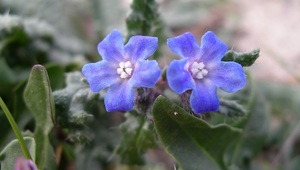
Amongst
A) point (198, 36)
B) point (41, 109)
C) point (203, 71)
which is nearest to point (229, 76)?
point (203, 71)

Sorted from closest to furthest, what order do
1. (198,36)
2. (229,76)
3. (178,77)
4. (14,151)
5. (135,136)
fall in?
(178,77), (229,76), (14,151), (135,136), (198,36)

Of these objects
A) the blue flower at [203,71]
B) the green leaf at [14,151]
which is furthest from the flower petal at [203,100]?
the green leaf at [14,151]

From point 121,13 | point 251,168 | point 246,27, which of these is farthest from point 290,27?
point 251,168

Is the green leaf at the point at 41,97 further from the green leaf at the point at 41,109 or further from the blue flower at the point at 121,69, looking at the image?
the blue flower at the point at 121,69

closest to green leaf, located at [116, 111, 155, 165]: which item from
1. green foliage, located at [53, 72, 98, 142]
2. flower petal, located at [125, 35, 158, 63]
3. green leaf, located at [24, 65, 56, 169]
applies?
green foliage, located at [53, 72, 98, 142]

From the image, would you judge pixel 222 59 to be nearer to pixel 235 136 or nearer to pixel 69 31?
pixel 235 136

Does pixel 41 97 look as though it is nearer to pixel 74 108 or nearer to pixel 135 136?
pixel 74 108

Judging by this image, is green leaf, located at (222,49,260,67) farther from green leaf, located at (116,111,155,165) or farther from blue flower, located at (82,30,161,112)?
green leaf, located at (116,111,155,165)
